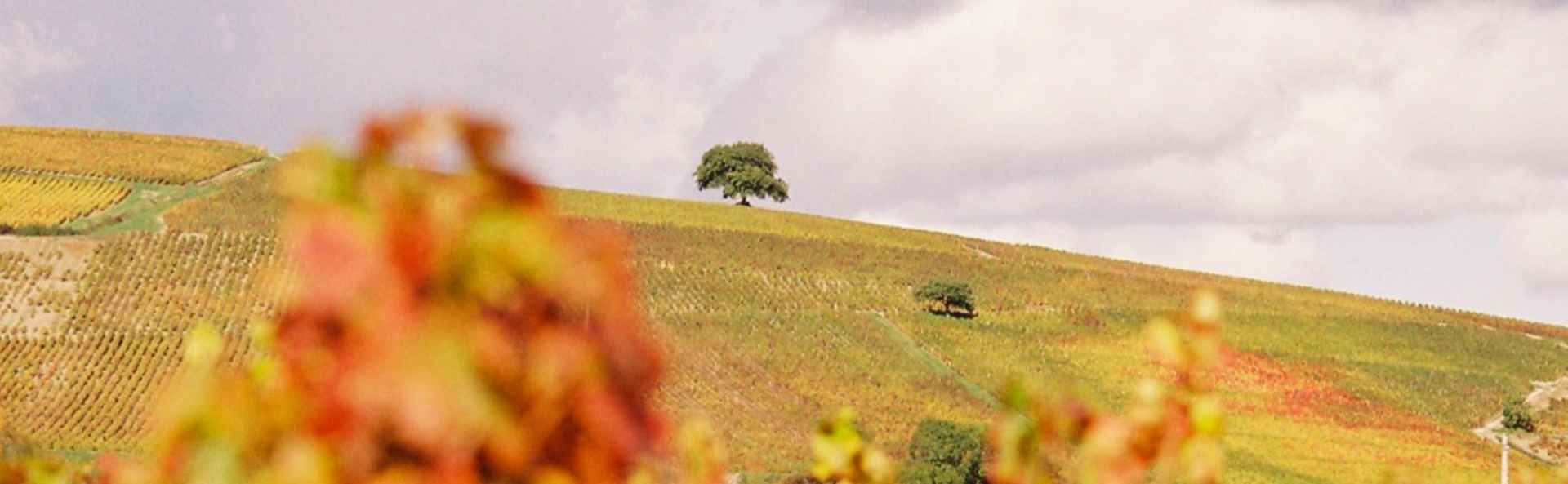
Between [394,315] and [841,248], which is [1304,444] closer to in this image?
[841,248]

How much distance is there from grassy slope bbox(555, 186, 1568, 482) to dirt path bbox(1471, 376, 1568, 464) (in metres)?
0.56

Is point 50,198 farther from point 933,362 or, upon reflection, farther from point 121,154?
point 933,362

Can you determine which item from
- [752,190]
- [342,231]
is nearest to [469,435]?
[342,231]

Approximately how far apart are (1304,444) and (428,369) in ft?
134

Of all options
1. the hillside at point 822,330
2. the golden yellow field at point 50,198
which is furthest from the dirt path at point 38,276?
the golden yellow field at point 50,198

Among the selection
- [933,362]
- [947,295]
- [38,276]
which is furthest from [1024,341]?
[38,276]

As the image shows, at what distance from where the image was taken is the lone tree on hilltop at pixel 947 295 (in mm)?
50375

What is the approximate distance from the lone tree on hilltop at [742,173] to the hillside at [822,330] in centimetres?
1315

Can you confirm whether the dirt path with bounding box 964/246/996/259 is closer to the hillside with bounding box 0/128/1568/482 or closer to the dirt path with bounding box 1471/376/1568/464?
the hillside with bounding box 0/128/1568/482

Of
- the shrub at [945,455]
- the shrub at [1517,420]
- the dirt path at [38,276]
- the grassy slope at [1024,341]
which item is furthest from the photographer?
the shrub at [1517,420]

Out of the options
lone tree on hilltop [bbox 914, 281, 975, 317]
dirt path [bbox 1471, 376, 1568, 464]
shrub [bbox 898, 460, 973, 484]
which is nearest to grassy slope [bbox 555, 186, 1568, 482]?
dirt path [bbox 1471, 376, 1568, 464]

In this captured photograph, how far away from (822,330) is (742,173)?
33.4 m

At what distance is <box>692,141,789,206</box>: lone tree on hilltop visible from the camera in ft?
262

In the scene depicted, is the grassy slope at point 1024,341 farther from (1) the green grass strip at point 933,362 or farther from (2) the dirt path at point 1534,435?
(2) the dirt path at point 1534,435
